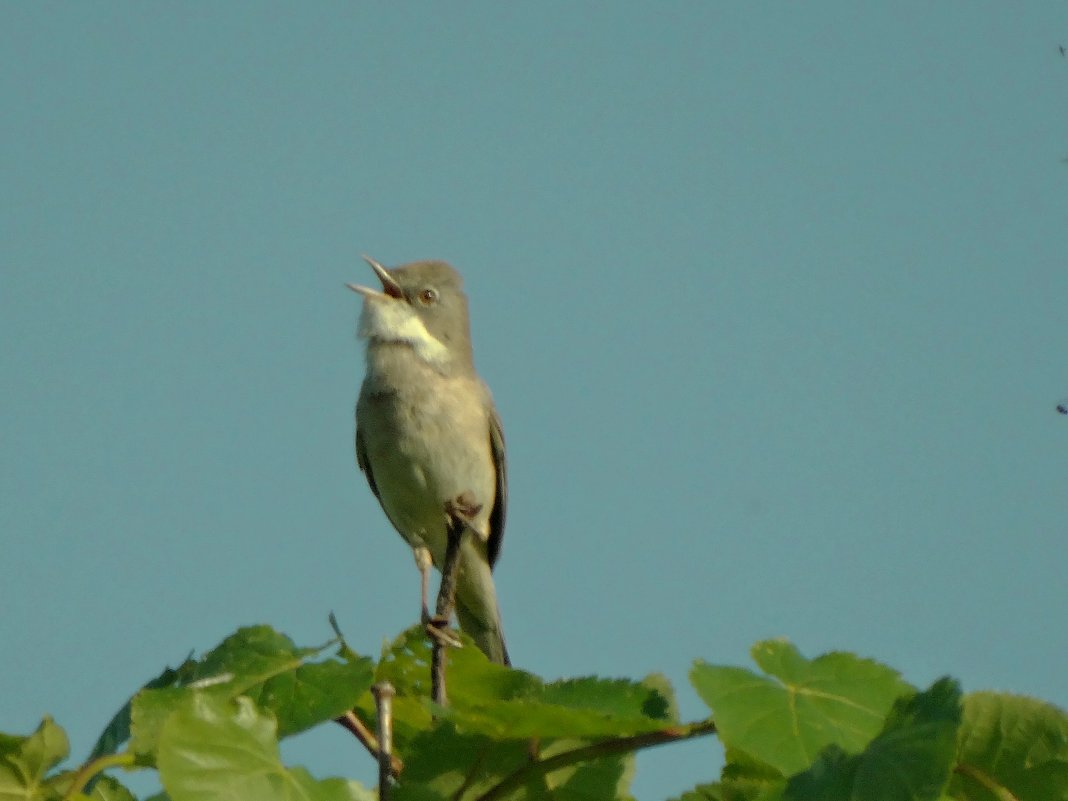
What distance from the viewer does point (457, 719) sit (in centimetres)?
201

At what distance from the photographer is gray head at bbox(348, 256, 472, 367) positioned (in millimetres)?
8086

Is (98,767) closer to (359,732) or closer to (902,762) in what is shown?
(359,732)

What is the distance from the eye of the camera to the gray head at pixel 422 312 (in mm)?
8086

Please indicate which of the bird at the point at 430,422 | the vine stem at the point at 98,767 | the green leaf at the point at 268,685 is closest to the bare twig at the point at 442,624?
the green leaf at the point at 268,685

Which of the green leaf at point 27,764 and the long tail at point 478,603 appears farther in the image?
the long tail at point 478,603

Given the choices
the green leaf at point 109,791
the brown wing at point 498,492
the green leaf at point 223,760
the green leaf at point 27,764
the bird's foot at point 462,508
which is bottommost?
the green leaf at point 109,791

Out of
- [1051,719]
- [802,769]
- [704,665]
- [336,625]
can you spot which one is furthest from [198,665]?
[1051,719]

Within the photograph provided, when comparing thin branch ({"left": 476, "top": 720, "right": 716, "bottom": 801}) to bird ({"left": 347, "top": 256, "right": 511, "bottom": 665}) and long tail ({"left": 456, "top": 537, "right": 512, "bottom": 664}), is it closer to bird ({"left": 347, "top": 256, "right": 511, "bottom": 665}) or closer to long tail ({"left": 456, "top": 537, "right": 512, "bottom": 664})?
bird ({"left": 347, "top": 256, "right": 511, "bottom": 665})

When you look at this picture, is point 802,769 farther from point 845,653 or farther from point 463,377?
point 463,377

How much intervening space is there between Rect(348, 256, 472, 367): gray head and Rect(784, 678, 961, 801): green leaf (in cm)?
635

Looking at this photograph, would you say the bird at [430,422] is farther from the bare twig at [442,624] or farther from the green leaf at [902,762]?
the green leaf at [902,762]

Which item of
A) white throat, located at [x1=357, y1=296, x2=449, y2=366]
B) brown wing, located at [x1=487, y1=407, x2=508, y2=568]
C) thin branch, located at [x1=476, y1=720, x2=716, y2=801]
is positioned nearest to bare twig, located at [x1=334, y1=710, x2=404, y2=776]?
thin branch, located at [x1=476, y1=720, x2=716, y2=801]

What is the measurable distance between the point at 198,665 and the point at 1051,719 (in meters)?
1.43

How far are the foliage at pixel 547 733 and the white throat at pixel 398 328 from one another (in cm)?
574
